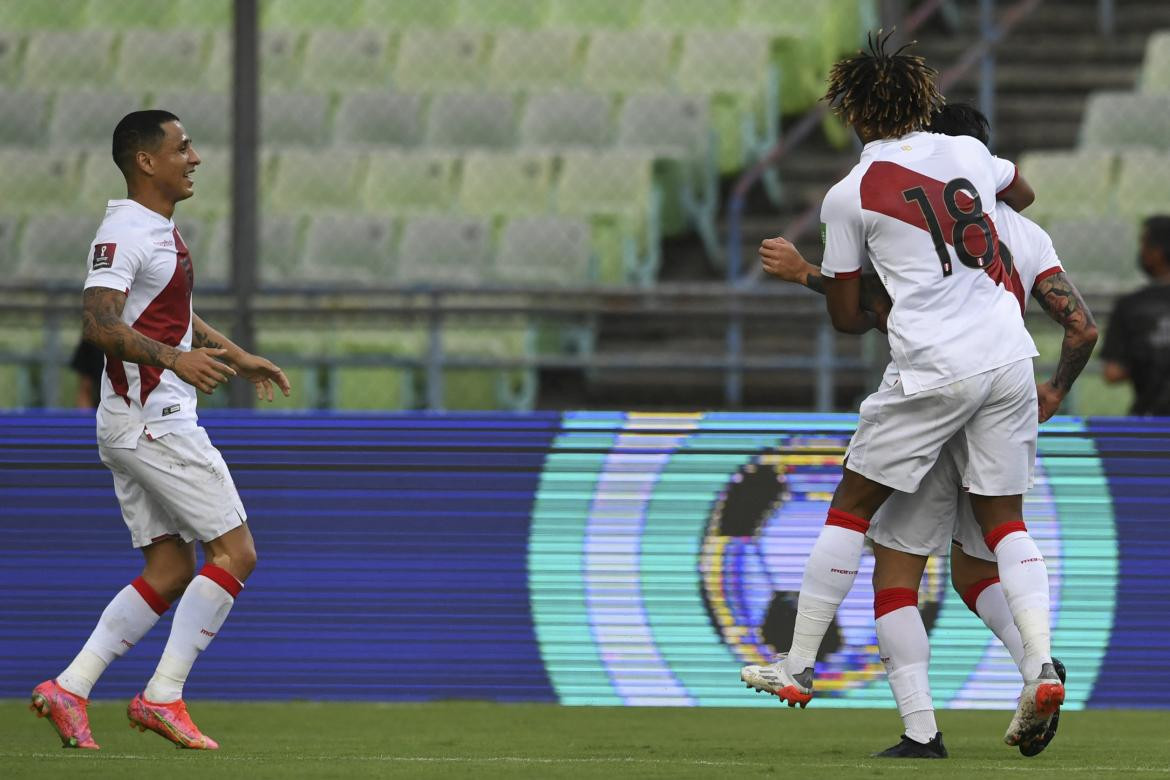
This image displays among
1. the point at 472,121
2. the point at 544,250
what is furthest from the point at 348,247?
A: the point at 472,121

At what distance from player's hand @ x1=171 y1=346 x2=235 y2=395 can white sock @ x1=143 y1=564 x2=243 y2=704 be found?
1.98ft

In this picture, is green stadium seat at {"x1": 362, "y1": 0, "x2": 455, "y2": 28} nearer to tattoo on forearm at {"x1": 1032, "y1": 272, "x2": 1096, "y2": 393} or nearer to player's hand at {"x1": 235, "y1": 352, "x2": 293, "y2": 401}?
player's hand at {"x1": 235, "y1": 352, "x2": 293, "y2": 401}

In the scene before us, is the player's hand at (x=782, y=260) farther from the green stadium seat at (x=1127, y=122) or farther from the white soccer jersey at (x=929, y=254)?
the green stadium seat at (x=1127, y=122)

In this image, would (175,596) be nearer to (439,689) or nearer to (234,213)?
(439,689)

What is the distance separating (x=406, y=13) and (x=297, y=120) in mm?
1582

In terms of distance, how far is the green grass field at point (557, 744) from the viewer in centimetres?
484

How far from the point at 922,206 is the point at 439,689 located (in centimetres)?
262

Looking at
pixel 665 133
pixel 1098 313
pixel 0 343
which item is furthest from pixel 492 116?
pixel 1098 313

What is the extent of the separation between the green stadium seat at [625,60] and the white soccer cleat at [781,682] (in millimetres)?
8122

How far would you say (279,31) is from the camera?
538 inches

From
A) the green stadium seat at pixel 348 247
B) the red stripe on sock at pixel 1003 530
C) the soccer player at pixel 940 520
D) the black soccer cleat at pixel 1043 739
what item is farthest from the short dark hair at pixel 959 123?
the green stadium seat at pixel 348 247

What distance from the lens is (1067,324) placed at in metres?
5.24

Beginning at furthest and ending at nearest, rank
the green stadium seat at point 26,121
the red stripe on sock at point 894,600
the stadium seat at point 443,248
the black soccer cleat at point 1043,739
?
the green stadium seat at point 26,121 < the stadium seat at point 443,248 < the red stripe on sock at point 894,600 < the black soccer cleat at point 1043,739

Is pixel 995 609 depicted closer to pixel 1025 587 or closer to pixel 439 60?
pixel 1025 587
